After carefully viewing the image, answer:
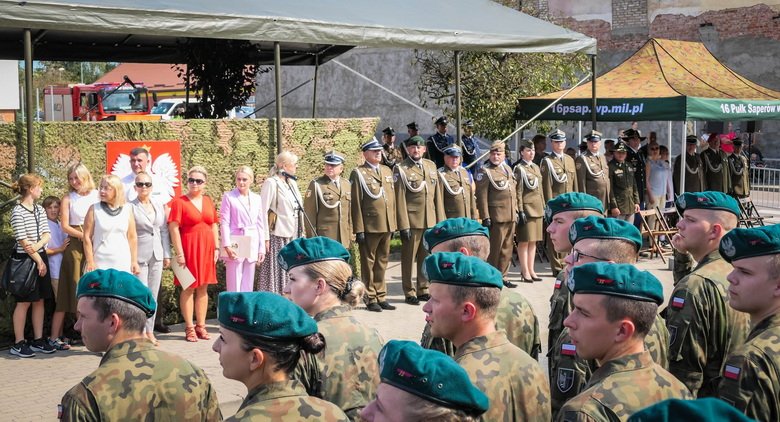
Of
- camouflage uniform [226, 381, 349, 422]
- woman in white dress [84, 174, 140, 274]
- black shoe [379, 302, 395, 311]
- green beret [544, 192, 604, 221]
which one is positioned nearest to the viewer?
camouflage uniform [226, 381, 349, 422]

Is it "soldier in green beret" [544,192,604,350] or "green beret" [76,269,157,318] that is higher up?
"soldier in green beret" [544,192,604,350]

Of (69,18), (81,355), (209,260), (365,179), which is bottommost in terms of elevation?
(81,355)

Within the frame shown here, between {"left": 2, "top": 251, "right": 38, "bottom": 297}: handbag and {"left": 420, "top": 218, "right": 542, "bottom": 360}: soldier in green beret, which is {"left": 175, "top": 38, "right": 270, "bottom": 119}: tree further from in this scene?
{"left": 420, "top": 218, "right": 542, "bottom": 360}: soldier in green beret

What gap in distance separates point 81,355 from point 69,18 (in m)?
3.26

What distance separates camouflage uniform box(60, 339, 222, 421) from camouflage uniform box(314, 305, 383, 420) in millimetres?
595

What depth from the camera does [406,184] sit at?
12.5 metres

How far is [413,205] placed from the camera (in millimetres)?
12516

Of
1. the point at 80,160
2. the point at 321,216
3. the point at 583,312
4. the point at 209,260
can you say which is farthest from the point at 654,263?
the point at 583,312

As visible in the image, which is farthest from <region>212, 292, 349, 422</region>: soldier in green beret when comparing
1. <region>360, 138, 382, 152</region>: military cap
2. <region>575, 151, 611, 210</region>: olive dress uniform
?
<region>575, 151, 611, 210</region>: olive dress uniform

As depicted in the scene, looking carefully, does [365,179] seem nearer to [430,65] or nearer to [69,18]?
[69,18]

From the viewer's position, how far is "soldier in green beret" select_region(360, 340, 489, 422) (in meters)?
3.03

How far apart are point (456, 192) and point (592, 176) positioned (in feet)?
9.29

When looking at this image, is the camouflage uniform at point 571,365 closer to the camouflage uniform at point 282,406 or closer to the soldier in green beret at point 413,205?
the camouflage uniform at point 282,406

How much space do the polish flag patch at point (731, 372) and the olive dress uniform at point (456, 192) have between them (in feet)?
28.4
